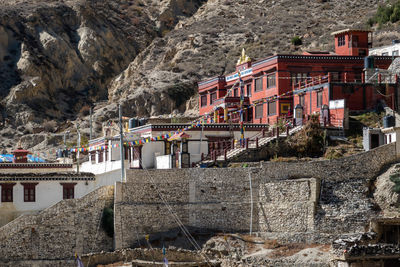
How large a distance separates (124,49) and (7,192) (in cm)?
7303

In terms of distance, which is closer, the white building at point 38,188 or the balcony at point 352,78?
the white building at point 38,188

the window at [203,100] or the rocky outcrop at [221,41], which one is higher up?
the rocky outcrop at [221,41]

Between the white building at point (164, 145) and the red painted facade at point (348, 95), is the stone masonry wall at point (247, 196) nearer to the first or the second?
the white building at point (164, 145)

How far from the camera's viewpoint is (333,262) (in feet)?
173

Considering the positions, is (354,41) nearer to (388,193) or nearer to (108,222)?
(388,193)

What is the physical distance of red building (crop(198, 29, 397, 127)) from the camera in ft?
239

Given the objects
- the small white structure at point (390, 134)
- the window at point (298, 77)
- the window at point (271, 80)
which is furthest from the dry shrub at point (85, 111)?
the small white structure at point (390, 134)

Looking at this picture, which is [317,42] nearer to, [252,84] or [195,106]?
[195,106]

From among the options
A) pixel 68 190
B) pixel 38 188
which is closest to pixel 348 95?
pixel 68 190

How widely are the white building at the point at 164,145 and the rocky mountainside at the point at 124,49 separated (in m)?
30.2

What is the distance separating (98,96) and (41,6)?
1728 cm

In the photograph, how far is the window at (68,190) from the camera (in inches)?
2655

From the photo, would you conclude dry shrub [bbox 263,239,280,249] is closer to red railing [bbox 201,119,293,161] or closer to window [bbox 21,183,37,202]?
red railing [bbox 201,119,293,161]

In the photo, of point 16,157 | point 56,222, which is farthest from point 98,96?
point 56,222
